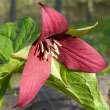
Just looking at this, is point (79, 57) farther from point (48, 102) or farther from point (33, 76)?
point (48, 102)

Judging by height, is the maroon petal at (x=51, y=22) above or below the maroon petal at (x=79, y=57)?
above

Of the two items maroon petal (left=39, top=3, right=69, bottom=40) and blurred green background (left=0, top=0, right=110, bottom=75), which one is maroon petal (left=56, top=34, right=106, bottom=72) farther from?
blurred green background (left=0, top=0, right=110, bottom=75)

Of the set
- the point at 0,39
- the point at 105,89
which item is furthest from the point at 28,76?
the point at 105,89

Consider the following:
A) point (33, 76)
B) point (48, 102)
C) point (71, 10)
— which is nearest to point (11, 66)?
point (33, 76)

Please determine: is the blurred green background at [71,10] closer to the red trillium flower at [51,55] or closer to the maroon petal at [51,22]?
the red trillium flower at [51,55]

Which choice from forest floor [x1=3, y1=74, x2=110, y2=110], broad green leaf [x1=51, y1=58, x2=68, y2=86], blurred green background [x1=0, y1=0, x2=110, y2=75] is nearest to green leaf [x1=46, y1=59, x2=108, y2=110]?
broad green leaf [x1=51, y1=58, x2=68, y2=86]

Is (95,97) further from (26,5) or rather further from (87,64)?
(26,5)

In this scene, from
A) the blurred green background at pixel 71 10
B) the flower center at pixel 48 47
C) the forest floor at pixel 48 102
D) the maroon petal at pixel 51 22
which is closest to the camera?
the maroon petal at pixel 51 22

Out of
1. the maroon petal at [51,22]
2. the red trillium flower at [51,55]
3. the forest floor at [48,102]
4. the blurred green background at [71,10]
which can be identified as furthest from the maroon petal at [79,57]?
the blurred green background at [71,10]
